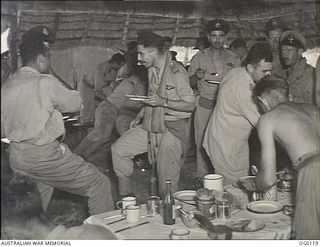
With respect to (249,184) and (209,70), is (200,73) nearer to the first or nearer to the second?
(209,70)

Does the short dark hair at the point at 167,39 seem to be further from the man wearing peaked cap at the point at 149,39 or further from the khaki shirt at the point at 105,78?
the khaki shirt at the point at 105,78

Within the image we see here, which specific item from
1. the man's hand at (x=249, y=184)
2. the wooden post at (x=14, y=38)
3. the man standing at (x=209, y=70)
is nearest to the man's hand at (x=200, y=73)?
the man standing at (x=209, y=70)

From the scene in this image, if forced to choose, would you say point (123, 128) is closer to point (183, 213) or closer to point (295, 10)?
point (183, 213)

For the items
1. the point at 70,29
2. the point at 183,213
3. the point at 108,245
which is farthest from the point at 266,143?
the point at 70,29

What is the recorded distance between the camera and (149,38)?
2203mm

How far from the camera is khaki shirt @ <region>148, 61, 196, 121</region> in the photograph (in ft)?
7.50

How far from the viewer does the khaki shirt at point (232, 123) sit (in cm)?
225

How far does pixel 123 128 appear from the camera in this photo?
232 centimetres

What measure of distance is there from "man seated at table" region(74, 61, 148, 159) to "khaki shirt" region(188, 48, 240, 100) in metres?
0.26

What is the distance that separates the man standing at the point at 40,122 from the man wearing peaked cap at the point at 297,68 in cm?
101

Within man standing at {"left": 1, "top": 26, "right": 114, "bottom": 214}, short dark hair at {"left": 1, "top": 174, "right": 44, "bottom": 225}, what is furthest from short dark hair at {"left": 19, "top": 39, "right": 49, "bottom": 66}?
short dark hair at {"left": 1, "top": 174, "right": 44, "bottom": 225}

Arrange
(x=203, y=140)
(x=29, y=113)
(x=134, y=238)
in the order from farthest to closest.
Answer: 1. (x=203, y=140)
2. (x=29, y=113)
3. (x=134, y=238)

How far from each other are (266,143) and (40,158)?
1031 mm

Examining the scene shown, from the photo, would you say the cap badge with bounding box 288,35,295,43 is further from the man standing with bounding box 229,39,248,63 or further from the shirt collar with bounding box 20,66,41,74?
the shirt collar with bounding box 20,66,41,74
